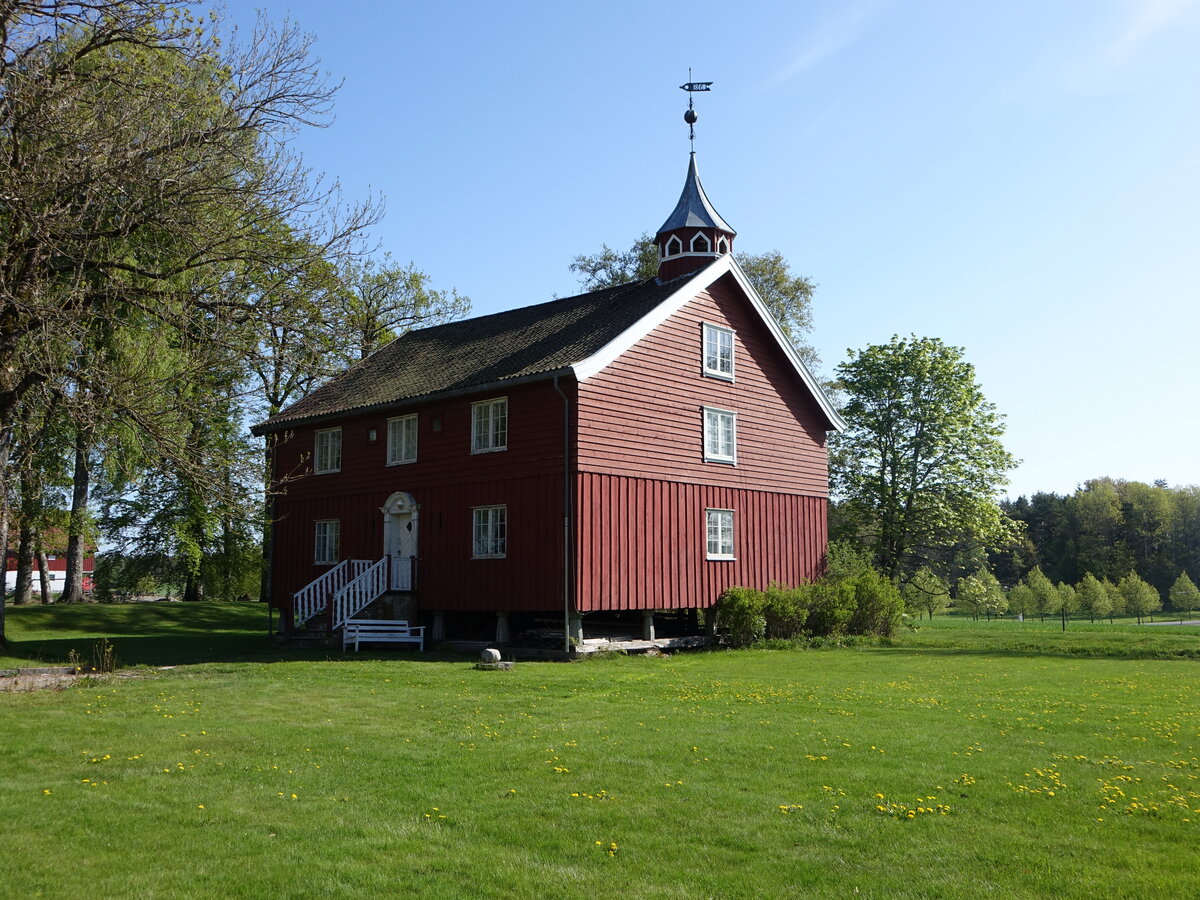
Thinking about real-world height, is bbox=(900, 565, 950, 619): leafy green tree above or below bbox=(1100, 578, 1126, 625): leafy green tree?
above

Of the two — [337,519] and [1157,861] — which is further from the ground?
[337,519]

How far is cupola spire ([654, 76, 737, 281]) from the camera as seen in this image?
28.0 metres

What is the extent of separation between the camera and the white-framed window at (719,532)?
25.1 m

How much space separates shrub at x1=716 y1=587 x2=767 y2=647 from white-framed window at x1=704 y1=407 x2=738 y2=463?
10.9 feet

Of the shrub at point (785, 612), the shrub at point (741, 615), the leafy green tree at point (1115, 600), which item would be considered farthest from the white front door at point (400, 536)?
the leafy green tree at point (1115, 600)

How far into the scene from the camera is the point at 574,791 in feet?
26.9

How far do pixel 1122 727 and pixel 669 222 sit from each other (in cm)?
1974

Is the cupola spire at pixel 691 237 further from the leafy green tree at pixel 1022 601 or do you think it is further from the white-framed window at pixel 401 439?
the leafy green tree at pixel 1022 601

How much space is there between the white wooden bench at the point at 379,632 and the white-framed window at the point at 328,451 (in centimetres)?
570

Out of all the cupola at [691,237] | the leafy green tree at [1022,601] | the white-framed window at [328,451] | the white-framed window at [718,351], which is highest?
the cupola at [691,237]

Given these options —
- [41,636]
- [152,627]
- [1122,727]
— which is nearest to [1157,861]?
[1122,727]

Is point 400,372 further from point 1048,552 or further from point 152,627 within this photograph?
point 1048,552

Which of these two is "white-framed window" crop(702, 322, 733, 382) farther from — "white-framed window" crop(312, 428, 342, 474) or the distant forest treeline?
the distant forest treeline

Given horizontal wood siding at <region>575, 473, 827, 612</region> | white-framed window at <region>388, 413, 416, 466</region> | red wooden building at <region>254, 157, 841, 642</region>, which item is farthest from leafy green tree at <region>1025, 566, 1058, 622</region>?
white-framed window at <region>388, 413, 416, 466</region>
